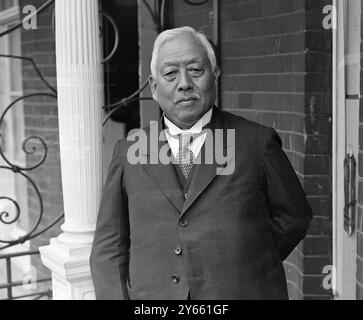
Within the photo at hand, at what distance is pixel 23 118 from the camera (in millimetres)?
4934

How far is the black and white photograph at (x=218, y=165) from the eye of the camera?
191cm

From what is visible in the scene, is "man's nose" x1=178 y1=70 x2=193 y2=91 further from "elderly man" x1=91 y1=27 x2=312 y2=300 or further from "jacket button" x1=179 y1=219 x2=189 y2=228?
"jacket button" x1=179 y1=219 x2=189 y2=228

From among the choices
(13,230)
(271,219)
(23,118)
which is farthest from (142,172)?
A: (13,230)

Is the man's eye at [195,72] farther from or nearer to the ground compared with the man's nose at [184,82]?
farther from the ground

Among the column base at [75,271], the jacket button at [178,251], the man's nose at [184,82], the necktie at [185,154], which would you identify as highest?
the man's nose at [184,82]

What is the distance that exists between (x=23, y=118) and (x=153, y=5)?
64.8 inches

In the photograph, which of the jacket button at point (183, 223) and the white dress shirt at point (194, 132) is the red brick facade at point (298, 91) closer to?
the white dress shirt at point (194, 132)

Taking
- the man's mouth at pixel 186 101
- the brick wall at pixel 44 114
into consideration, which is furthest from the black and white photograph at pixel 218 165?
the brick wall at pixel 44 114

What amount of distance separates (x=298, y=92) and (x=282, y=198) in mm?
1130

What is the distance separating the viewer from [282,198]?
6.48ft

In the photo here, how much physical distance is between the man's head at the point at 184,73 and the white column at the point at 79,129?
0.58m

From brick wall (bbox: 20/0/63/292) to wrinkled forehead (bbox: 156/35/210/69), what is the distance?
104 inches

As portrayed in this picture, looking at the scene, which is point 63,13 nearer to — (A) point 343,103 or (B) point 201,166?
(B) point 201,166

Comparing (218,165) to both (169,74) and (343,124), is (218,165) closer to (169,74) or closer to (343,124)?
(169,74)
